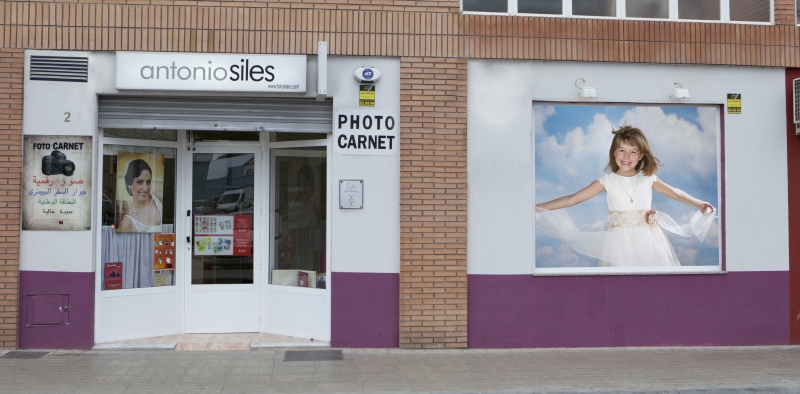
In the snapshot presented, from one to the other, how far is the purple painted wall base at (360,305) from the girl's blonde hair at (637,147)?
313cm

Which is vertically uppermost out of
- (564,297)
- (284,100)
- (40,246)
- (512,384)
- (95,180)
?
(284,100)

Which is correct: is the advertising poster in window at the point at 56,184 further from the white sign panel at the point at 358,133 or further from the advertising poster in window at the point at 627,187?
the advertising poster in window at the point at 627,187

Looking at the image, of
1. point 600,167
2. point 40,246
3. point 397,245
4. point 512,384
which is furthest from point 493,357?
point 40,246

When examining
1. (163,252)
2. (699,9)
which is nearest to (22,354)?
(163,252)

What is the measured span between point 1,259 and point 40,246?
1.45ft

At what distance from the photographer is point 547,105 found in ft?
28.0

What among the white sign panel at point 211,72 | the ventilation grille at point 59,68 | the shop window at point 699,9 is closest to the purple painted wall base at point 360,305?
the white sign panel at point 211,72

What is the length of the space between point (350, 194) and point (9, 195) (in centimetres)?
393

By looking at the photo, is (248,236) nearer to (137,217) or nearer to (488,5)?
(137,217)

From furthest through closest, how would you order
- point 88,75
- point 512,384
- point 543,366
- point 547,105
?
1. point 547,105
2. point 88,75
3. point 543,366
4. point 512,384

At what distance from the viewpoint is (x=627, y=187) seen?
8641 millimetres

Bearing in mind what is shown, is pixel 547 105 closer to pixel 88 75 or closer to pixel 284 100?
pixel 284 100

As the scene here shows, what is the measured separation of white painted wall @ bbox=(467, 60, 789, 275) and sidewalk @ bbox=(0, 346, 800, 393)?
123 cm

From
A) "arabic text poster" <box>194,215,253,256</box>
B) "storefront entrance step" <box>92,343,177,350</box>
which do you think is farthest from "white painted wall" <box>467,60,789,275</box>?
"storefront entrance step" <box>92,343,177,350</box>
